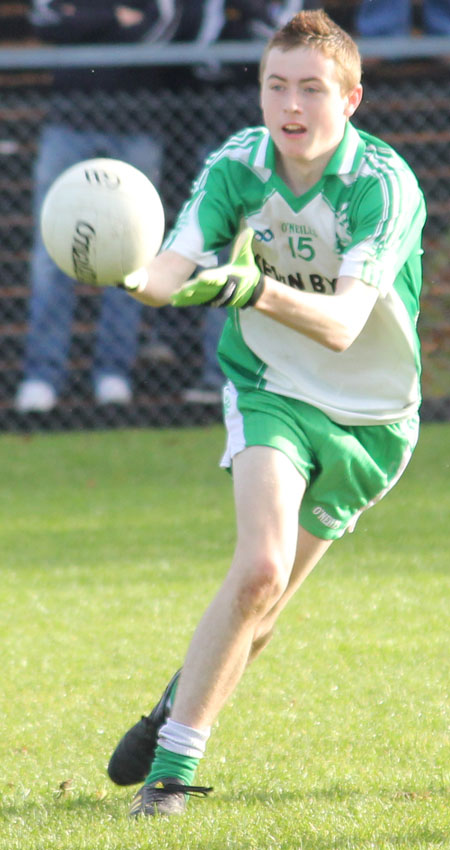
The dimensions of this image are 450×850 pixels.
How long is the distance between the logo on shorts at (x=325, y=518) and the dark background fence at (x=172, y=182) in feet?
14.4

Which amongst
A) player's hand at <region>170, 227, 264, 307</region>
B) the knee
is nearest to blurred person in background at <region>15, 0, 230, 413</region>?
the knee

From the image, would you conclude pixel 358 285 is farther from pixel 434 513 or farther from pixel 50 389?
pixel 50 389

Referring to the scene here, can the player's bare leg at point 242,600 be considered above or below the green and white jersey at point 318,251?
below

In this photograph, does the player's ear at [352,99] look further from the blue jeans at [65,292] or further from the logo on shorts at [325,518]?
the blue jeans at [65,292]

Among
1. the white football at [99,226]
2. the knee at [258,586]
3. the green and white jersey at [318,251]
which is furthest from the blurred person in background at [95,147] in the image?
the knee at [258,586]

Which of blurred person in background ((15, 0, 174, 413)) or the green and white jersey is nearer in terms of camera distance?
the green and white jersey

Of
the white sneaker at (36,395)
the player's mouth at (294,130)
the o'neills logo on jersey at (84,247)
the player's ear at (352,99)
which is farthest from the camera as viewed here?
the white sneaker at (36,395)

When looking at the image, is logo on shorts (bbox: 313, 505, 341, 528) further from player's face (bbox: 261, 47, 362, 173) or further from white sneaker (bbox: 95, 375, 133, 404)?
white sneaker (bbox: 95, 375, 133, 404)

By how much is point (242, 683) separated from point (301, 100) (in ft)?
5.45

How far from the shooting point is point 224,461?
311 cm

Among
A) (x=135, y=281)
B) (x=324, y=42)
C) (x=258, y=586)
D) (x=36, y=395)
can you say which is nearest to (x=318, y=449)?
(x=258, y=586)

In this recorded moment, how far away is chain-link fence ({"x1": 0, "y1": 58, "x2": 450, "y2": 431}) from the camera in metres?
7.34

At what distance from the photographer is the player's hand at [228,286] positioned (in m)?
2.40

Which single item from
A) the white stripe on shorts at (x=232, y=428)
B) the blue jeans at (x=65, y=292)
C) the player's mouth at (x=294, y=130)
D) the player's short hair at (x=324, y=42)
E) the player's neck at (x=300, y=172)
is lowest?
the blue jeans at (x=65, y=292)
